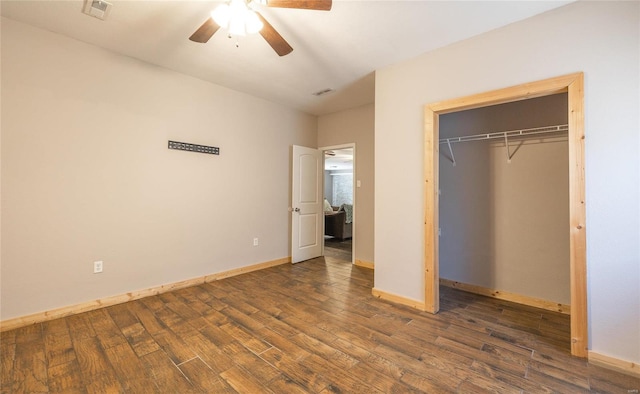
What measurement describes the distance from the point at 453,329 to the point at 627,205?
154 centimetres

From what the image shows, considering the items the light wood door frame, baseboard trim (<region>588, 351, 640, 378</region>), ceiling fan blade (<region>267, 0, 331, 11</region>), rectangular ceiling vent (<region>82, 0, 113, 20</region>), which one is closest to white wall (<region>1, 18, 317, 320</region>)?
rectangular ceiling vent (<region>82, 0, 113, 20</region>)

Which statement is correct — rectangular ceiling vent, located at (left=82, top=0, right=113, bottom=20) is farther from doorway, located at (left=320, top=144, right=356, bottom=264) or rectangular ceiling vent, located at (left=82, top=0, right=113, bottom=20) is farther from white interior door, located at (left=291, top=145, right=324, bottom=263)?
doorway, located at (left=320, top=144, right=356, bottom=264)

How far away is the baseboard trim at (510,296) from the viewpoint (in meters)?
2.69

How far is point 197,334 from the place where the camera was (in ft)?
7.34

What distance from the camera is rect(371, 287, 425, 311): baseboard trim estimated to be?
2757mm

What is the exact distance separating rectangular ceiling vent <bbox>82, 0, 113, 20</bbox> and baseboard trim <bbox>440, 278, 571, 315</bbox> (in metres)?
4.51

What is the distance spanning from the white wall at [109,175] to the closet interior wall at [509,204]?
2.92 meters

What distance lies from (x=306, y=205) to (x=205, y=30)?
10.4 ft

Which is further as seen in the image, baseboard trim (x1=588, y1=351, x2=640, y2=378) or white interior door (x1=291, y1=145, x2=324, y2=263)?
white interior door (x1=291, y1=145, x2=324, y2=263)

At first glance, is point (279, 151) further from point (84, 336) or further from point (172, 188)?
point (84, 336)

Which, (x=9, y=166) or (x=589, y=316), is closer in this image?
(x=589, y=316)

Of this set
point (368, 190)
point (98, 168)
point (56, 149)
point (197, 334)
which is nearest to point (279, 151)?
point (368, 190)

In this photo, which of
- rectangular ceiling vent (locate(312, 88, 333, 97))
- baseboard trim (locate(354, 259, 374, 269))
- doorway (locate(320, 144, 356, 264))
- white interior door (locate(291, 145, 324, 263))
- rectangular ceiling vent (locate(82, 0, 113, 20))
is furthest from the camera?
doorway (locate(320, 144, 356, 264))

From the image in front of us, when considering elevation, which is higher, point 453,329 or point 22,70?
point 22,70
